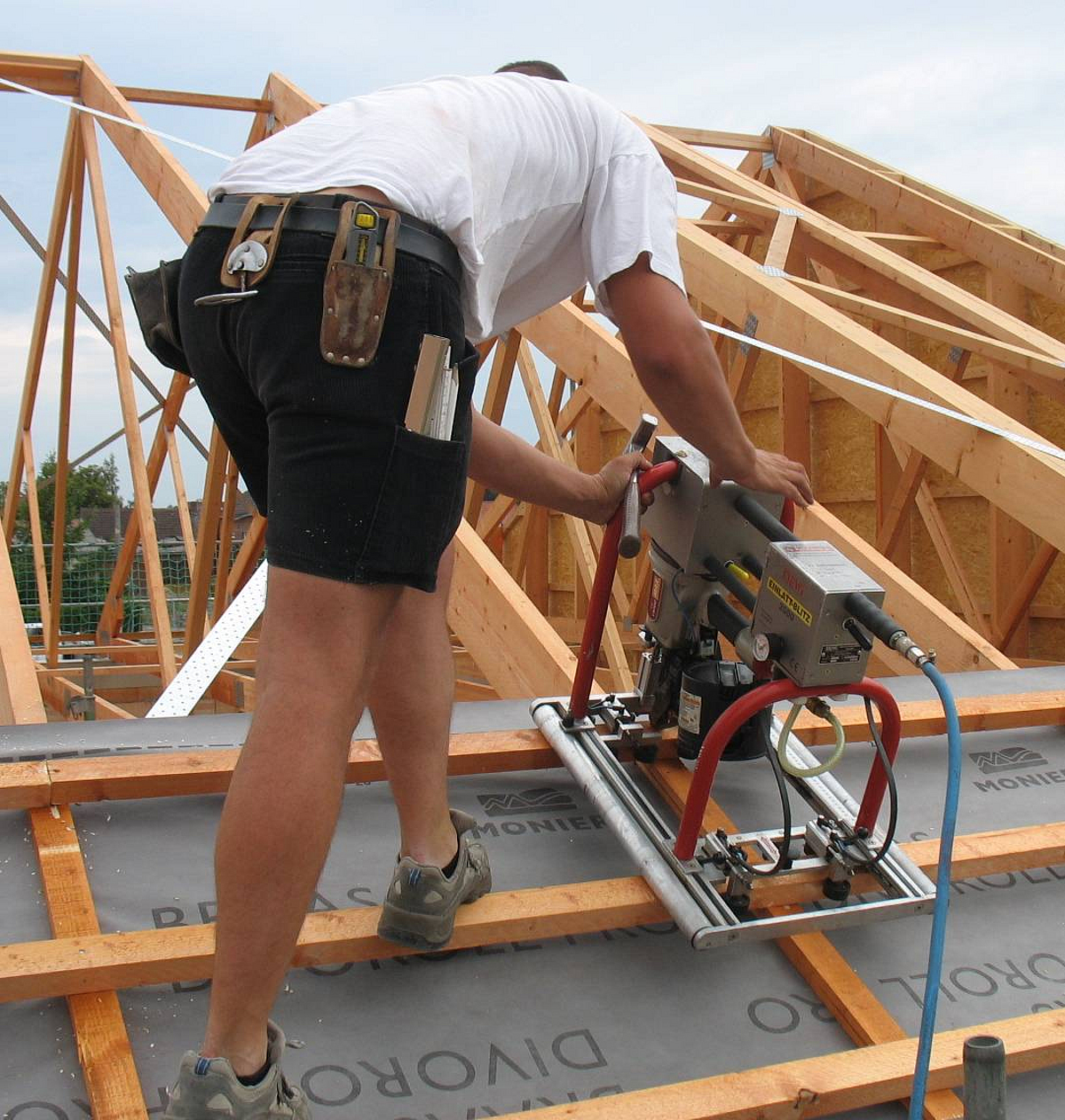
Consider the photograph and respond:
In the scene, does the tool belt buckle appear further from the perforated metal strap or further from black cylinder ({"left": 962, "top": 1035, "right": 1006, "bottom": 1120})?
the perforated metal strap

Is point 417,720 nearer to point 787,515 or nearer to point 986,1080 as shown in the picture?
point 787,515

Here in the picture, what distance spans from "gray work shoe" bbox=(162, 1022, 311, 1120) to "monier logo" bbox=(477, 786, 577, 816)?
0.80 metres

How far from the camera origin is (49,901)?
57.8 inches

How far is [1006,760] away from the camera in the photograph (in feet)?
7.22

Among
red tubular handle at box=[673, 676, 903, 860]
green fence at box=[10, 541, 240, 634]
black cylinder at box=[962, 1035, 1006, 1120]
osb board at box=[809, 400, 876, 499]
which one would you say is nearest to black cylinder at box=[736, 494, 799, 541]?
red tubular handle at box=[673, 676, 903, 860]

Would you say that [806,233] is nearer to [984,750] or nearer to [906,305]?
[906,305]

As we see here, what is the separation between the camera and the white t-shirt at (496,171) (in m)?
1.20

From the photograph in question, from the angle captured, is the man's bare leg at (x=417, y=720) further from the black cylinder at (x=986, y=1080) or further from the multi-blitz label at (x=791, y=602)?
the black cylinder at (x=986, y=1080)

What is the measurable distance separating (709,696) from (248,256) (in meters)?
1.02

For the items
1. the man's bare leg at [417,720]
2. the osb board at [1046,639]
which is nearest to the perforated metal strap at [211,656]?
the man's bare leg at [417,720]

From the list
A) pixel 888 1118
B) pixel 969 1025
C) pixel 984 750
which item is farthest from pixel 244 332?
pixel 984 750

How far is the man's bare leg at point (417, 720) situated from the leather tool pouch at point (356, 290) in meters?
0.42

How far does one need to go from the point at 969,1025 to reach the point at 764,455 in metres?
0.84

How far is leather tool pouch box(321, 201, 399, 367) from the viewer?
1.11 metres
